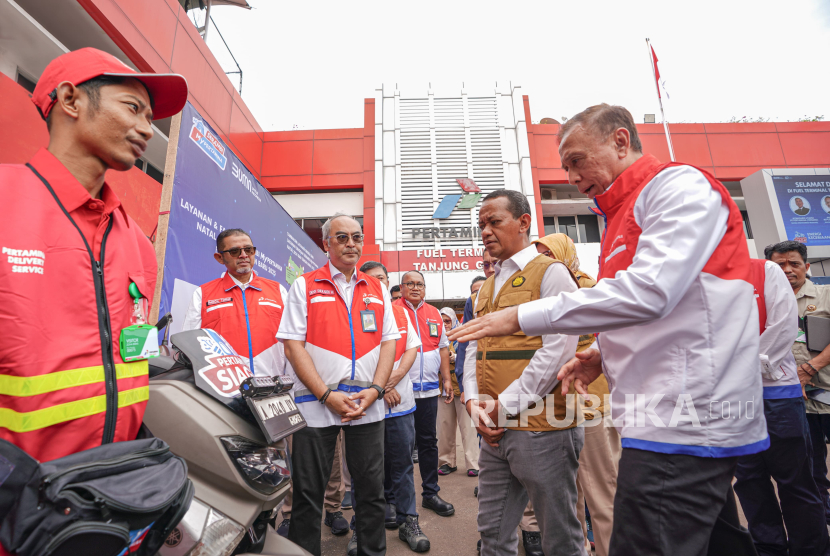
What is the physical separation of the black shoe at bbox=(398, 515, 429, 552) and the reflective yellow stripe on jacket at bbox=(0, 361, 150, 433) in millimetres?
2665

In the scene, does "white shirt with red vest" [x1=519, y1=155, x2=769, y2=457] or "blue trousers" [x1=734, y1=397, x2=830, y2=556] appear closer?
"white shirt with red vest" [x1=519, y1=155, x2=769, y2=457]

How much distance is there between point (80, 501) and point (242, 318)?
2581mm

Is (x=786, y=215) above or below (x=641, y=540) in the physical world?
above

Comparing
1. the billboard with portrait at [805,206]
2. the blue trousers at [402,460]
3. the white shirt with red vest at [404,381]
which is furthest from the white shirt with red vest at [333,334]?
the billboard with portrait at [805,206]

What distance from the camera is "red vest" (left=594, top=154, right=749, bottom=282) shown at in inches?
48.5

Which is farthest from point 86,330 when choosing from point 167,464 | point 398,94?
point 398,94

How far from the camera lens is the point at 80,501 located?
2.68 feet

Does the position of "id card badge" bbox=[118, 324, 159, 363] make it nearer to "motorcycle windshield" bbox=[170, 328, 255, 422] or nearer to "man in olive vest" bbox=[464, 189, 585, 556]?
"motorcycle windshield" bbox=[170, 328, 255, 422]

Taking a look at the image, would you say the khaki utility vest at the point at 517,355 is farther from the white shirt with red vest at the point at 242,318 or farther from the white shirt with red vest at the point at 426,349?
the white shirt with red vest at the point at 426,349

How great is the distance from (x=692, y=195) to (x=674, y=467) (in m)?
0.78

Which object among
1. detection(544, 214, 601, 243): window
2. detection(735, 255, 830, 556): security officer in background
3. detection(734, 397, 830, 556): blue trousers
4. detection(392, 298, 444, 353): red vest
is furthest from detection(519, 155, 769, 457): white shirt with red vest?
detection(544, 214, 601, 243): window

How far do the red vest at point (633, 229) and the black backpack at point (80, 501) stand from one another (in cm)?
147

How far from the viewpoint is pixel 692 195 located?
1.22 metres

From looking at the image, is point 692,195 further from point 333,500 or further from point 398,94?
point 398,94
